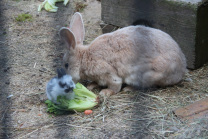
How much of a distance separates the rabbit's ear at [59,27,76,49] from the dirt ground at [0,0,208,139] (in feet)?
2.25

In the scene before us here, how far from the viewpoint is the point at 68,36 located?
4.09m

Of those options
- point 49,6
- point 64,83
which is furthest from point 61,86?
point 49,6

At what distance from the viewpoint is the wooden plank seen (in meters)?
4.25

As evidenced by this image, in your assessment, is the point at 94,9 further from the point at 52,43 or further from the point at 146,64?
the point at 146,64

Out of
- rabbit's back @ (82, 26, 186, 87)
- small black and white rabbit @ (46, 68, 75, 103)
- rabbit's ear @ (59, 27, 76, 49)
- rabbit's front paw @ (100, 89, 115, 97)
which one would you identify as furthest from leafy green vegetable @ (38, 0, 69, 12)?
small black and white rabbit @ (46, 68, 75, 103)

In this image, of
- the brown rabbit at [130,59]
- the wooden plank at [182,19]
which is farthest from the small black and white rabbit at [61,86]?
the wooden plank at [182,19]

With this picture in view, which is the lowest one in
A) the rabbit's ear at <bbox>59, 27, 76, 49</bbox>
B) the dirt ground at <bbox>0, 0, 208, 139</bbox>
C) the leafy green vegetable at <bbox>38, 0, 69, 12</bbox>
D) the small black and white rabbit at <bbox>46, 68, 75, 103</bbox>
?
the dirt ground at <bbox>0, 0, 208, 139</bbox>

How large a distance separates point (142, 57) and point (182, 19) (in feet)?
2.76

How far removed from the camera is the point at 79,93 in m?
3.97

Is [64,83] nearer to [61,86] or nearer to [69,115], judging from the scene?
[61,86]

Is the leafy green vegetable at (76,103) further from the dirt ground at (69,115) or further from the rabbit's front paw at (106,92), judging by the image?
the rabbit's front paw at (106,92)

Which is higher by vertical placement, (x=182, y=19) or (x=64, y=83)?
(x=182, y=19)

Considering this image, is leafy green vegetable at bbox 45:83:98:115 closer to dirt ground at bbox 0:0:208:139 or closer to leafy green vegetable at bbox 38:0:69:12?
dirt ground at bbox 0:0:208:139

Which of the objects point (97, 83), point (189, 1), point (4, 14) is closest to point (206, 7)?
point (189, 1)
